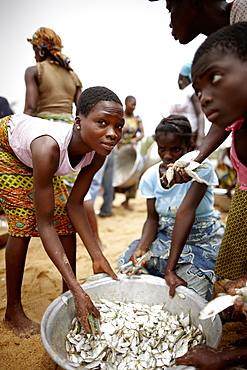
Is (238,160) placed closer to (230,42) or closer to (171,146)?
(230,42)

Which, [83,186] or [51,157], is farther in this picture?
[83,186]

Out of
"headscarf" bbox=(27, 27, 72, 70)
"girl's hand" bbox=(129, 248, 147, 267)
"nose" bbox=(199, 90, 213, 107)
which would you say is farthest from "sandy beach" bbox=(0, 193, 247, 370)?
"headscarf" bbox=(27, 27, 72, 70)

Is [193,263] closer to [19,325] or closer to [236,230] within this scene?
[236,230]

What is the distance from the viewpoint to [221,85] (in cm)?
88

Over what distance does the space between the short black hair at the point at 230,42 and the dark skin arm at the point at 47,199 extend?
739 mm

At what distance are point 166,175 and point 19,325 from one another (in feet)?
3.61

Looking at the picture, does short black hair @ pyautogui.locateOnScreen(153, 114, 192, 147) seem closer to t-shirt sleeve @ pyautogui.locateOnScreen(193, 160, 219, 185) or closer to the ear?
t-shirt sleeve @ pyautogui.locateOnScreen(193, 160, 219, 185)

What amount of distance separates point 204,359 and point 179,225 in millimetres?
672

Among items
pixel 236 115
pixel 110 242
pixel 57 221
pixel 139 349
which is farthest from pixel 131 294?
pixel 110 242

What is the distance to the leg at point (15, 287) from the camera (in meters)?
1.58

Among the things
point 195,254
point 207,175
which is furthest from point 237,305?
point 207,175

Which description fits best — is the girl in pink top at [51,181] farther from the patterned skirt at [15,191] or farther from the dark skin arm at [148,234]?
the dark skin arm at [148,234]

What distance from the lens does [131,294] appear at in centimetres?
158

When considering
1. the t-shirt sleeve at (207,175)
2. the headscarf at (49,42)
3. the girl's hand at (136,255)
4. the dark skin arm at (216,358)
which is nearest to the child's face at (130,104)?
the headscarf at (49,42)
